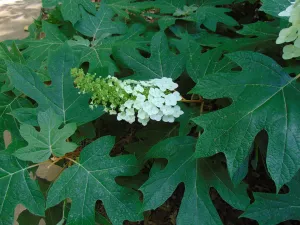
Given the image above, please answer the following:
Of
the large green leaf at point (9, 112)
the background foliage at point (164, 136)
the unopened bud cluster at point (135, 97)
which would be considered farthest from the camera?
the large green leaf at point (9, 112)

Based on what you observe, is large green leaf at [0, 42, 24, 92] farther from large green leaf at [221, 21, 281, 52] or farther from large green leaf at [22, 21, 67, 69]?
large green leaf at [221, 21, 281, 52]

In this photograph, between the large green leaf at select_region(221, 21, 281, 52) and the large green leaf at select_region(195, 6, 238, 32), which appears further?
the large green leaf at select_region(195, 6, 238, 32)

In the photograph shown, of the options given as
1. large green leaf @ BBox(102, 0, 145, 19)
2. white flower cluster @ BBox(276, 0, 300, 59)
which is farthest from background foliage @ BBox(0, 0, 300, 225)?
large green leaf @ BBox(102, 0, 145, 19)

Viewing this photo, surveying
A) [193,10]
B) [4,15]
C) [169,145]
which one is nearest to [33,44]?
[193,10]

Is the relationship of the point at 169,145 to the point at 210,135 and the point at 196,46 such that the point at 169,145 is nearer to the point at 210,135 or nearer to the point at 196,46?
the point at 210,135

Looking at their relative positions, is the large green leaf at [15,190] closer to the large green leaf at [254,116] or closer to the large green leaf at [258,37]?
the large green leaf at [254,116]

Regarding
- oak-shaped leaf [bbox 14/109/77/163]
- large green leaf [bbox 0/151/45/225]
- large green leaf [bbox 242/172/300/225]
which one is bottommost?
large green leaf [bbox 242/172/300/225]

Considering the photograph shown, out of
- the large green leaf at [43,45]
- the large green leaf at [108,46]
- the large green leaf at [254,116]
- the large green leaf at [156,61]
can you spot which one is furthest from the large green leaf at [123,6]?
the large green leaf at [254,116]
